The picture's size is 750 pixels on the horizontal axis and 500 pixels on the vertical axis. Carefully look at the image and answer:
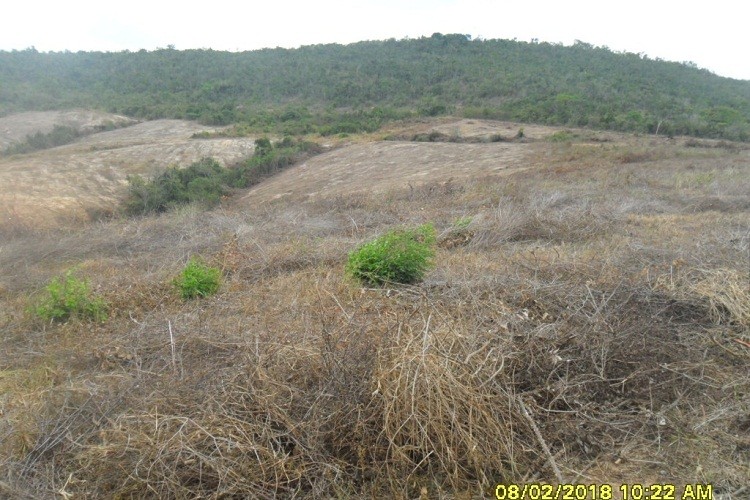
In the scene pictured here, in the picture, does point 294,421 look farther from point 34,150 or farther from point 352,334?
point 34,150

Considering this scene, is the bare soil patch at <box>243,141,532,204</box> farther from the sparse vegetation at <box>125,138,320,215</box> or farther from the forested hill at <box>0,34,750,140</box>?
the forested hill at <box>0,34,750,140</box>

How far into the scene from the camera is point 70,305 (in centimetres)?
496

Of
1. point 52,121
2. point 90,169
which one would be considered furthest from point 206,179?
point 52,121

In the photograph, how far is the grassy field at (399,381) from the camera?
8.52 ft

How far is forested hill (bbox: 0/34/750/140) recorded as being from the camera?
92.5 ft

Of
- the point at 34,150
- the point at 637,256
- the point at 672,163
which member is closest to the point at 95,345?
the point at 637,256

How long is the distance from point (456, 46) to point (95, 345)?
54.5 m

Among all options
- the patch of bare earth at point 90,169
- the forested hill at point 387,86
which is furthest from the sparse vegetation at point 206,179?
the forested hill at point 387,86

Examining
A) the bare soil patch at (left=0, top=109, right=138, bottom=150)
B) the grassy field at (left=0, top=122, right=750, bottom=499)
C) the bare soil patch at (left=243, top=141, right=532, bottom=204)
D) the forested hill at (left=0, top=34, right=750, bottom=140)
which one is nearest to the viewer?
the grassy field at (left=0, top=122, right=750, bottom=499)

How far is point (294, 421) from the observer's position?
2805 mm

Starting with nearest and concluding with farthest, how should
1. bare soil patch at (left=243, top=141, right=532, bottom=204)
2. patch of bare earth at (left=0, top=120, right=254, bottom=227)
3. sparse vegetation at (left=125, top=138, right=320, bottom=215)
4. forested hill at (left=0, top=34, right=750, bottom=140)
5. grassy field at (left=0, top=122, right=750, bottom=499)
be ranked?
grassy field at (left=0, top=122, right=750, bottom=499) < patch of bare earth at (left=0, top=120, right=254, bottom=227) < bare soil patch at (left=243, top=141, right=532, bottom=204) < sparse vegetation at (left=125, top=138, right=320, bottom=215) < forested hill at (left=0, top=34, right=750, bottom=140)

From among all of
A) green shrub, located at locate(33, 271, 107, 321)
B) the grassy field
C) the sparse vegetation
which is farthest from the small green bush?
the sparse vegetation
